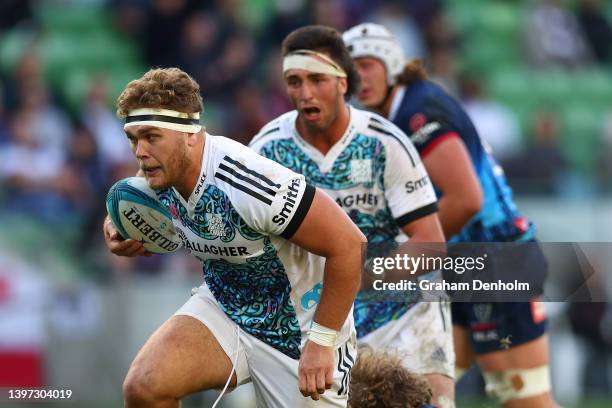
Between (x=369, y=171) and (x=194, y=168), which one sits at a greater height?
(x=369, y=171)

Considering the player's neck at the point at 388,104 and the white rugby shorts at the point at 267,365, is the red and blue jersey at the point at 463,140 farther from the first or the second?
the white rugby shorts at the point at 267,365

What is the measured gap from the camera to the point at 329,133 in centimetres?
689

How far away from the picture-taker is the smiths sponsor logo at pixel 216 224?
5.74 meters

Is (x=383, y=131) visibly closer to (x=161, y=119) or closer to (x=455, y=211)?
(x=455, y=211)

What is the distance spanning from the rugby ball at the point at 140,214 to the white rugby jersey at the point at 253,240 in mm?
130

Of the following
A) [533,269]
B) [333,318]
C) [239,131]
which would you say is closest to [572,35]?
[239,131]

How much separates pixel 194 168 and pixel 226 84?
8.60m

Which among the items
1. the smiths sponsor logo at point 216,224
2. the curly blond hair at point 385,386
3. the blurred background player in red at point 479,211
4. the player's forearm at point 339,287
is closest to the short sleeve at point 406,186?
the blurred background player in red at point 479,211

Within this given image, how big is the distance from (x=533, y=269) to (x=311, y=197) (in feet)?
7.55

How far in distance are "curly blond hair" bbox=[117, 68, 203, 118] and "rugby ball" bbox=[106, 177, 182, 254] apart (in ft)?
1.66

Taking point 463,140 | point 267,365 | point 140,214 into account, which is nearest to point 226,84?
point 463,140

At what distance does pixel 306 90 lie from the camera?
683 centimetres

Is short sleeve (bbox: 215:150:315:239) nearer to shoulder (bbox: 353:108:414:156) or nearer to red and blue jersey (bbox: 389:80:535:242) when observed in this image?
shoulder (bbox: 353:108:414:156)

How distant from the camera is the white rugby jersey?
18.4ft
